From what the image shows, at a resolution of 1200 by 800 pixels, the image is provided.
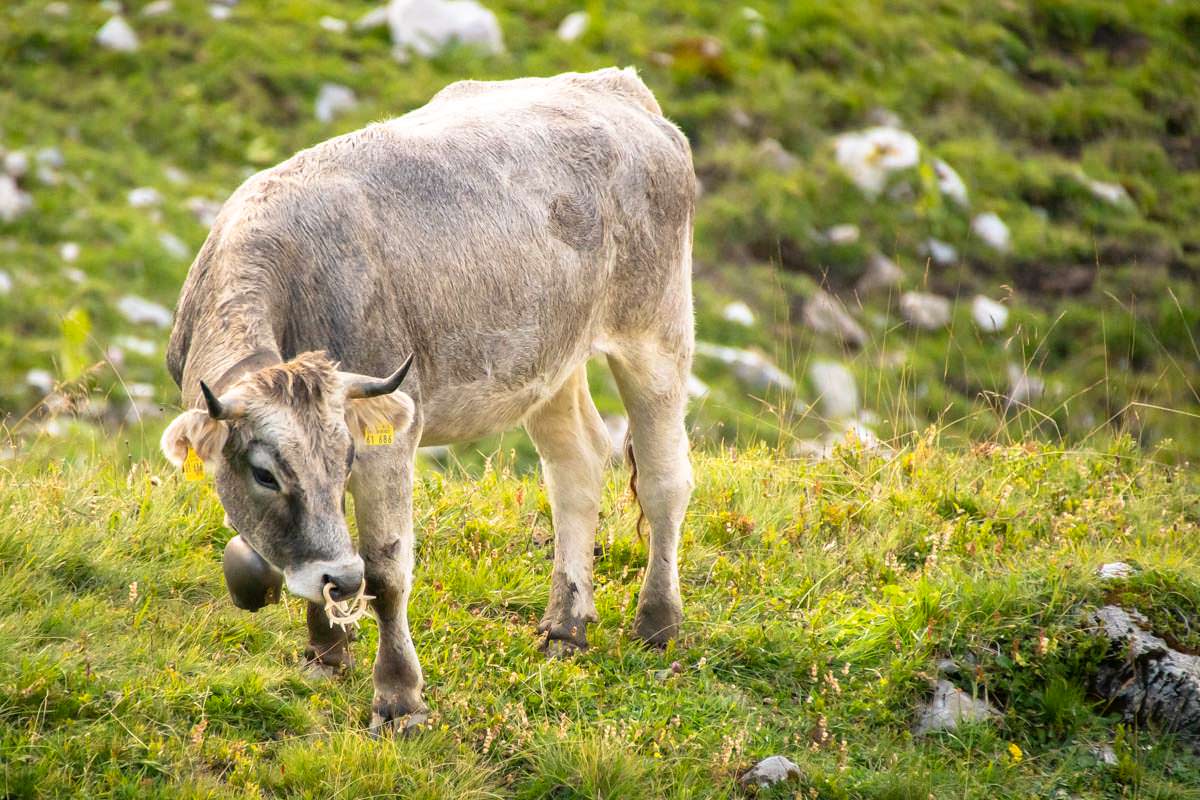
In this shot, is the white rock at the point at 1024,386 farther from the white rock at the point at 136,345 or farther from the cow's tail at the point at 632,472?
the white rock at the point at 136,345

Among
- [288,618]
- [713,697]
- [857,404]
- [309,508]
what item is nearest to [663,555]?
[713,697]

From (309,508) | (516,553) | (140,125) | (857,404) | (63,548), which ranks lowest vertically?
(857,404)

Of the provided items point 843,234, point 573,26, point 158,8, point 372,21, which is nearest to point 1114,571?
point 843,234

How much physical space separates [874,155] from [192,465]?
1191cm

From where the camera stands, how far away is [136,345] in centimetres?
1208

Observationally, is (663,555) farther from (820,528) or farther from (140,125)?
(140,125)

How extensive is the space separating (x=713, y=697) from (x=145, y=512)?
3.04 metres

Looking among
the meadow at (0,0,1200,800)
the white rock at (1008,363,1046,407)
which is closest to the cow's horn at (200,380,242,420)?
the meadow at (0,0,1200,800)

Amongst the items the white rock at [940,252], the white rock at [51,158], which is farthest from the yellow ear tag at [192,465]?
the white rock at [940,252]

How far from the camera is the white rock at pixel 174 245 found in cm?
1309

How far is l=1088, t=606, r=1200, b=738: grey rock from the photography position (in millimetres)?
6047

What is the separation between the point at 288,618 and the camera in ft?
21.0

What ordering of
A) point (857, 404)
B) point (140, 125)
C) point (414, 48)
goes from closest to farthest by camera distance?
point (857, 404), point (140, 125), point (414, 48)

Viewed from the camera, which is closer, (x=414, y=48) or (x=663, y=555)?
(x=663, y=555)
